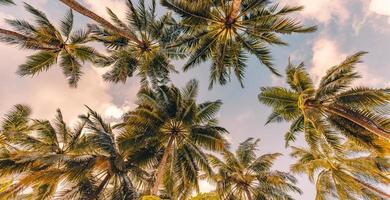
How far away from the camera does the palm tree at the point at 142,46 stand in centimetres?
1391

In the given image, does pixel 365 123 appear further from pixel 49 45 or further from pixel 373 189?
pixel 49 45

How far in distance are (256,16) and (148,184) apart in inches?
378

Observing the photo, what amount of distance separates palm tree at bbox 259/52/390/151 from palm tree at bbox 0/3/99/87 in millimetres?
8975

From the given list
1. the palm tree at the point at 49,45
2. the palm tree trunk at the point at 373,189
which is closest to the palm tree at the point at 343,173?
the palm tree trunk at the point at 373,189

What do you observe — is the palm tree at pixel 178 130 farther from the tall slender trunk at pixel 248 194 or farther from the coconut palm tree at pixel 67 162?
the tall slender trunk at pixel 248 194

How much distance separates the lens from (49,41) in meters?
12.8

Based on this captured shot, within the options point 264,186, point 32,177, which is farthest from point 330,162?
point 32,177

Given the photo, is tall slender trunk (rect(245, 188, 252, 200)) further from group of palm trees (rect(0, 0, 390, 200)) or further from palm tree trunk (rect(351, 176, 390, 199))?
palm tree trunk (rect(351, 176, 390, 199))

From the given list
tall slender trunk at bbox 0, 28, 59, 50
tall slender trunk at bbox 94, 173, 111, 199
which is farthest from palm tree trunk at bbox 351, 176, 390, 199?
tall slender trunk at bbox 0, 28, 59, 50

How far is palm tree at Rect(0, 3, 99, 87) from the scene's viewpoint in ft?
40.6

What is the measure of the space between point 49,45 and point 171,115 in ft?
20.8

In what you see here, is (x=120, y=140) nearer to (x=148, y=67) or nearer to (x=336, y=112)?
(x=148, y=67)

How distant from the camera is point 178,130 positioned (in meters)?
16.2

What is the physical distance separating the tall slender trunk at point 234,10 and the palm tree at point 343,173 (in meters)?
7.29
